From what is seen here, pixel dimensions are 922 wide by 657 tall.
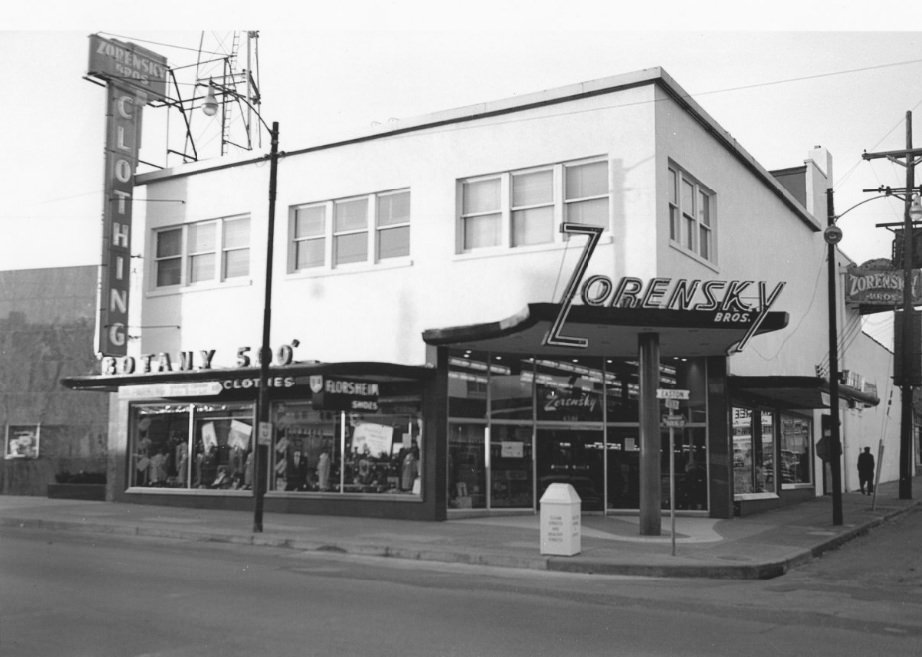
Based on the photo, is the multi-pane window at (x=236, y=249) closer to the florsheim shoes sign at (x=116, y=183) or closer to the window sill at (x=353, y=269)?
the window sill at (x=353, y=269)

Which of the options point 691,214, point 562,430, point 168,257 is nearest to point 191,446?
point 168,257

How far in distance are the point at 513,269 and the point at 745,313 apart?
5.25 metres

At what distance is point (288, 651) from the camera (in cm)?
788

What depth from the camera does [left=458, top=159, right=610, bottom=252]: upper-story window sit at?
66.2 ft

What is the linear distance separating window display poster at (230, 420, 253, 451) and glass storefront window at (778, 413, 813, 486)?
1508cm

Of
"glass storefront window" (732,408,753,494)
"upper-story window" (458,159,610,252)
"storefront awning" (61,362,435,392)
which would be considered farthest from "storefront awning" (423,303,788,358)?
"glass storefront window" (732,408,753,494)

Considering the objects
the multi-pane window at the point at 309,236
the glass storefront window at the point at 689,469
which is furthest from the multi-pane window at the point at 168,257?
the glass storefront window at the point at 689,469

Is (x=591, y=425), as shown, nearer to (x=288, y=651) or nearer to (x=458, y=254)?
(x=458, y=254)

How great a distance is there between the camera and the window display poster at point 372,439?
21.8m

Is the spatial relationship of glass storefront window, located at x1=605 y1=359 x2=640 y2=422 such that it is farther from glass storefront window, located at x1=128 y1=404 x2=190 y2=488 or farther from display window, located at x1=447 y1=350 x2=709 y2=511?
glass storefront window, located at x1=128 y1=404 x2=190 y2=488

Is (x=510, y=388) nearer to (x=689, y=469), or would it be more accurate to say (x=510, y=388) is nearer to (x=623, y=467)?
(x=623, y=467)

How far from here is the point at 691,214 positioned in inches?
843

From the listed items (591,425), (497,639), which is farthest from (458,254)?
(497,639)

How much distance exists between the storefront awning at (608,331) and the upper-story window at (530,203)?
2398 mm
